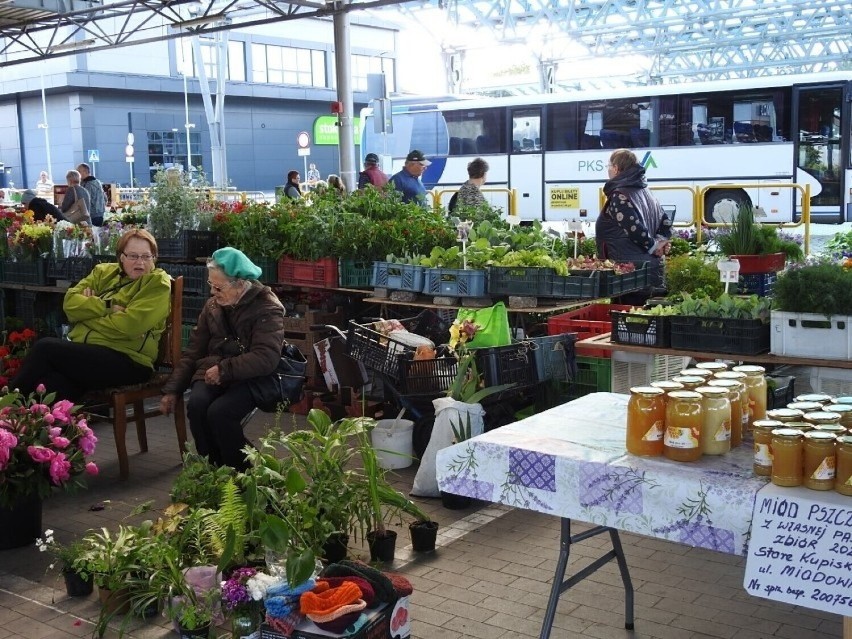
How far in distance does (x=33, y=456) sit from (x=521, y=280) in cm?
309

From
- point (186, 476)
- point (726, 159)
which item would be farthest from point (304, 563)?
point (726, 159)

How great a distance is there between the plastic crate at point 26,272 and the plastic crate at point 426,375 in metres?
4.28

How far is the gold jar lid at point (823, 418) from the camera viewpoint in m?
2.81

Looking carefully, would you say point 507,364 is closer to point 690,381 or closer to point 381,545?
point 381,545

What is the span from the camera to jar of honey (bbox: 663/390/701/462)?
2.85 metres

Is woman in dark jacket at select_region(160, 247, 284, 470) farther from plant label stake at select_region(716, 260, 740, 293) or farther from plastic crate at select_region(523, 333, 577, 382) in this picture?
plant label stake at select_region(716, 260, 740, 293)

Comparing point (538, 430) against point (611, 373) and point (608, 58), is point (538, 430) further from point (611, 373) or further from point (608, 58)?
point (608, 58)

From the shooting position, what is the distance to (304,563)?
3336mm

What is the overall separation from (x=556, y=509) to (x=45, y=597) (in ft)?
8.10

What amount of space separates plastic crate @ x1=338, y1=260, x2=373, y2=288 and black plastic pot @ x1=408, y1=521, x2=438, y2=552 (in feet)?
9.87

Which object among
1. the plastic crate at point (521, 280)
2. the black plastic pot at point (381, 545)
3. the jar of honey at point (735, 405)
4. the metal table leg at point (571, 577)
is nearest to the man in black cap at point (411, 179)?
the plastic crate at point (521, 280)

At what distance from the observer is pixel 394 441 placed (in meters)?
5.80

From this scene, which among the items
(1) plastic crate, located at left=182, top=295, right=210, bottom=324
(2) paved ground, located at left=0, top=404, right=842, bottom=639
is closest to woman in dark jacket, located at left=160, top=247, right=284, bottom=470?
(2) paved ground, located at left=0, top=404, right=842, bottom=639

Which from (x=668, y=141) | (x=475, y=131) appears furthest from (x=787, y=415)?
(x=475, y=131)
